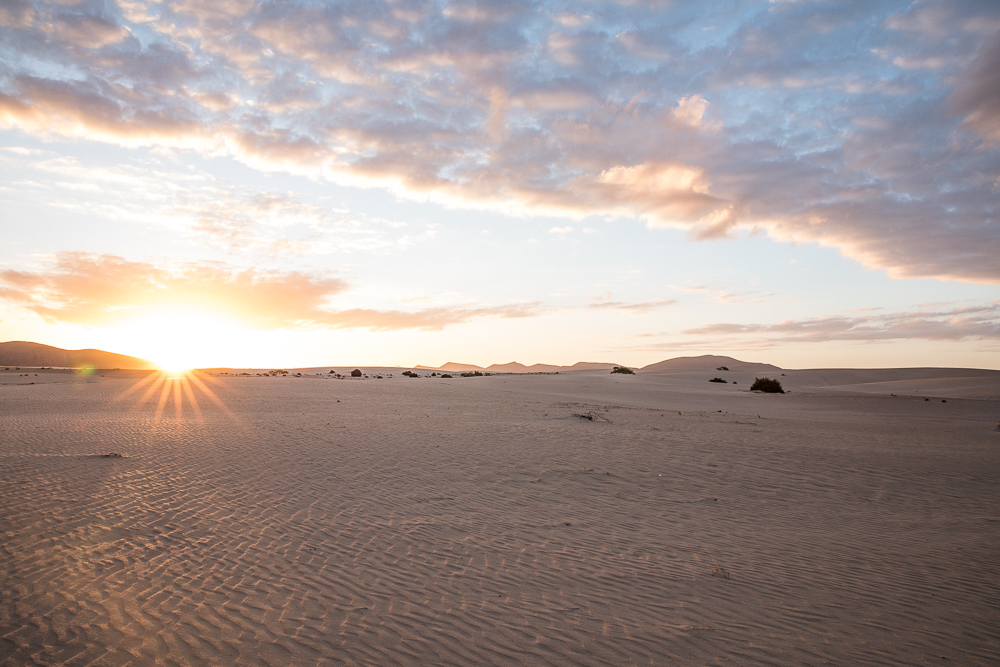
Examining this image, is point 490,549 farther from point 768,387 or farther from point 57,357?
point 57,357

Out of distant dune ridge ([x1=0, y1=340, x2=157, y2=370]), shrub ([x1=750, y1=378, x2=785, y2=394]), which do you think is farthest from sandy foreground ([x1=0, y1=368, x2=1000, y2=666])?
distant dune ridge ([x1=0, y1=340, x2=157, y2=370])

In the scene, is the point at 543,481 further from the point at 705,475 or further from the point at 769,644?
the point at 769,644

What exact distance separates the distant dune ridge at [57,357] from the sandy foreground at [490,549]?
97427mm

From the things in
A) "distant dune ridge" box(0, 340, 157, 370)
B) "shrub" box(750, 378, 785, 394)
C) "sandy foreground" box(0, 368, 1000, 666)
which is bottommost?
"sandy foreground" box(0, 368, 1000, 666)

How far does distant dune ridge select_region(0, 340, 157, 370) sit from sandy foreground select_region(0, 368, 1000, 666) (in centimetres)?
9743

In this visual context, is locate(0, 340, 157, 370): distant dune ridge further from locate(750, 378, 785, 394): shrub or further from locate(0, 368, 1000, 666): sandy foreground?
locate(0, 368, 1000, 666): sandy foreground

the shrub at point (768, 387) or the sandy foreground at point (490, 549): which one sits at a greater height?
the shrub at point (768, 387)

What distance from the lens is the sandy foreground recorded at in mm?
4023

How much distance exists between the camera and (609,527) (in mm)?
6844

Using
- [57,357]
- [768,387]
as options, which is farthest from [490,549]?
[57,357]

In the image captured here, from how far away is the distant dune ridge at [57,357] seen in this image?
90.9 meters

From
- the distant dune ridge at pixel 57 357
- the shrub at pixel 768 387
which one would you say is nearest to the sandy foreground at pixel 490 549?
the shrub at pixel 768 387

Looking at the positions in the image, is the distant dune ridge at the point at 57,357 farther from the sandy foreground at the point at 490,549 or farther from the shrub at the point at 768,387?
the sandy foreground at the point at 490,549

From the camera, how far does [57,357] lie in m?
95.5
